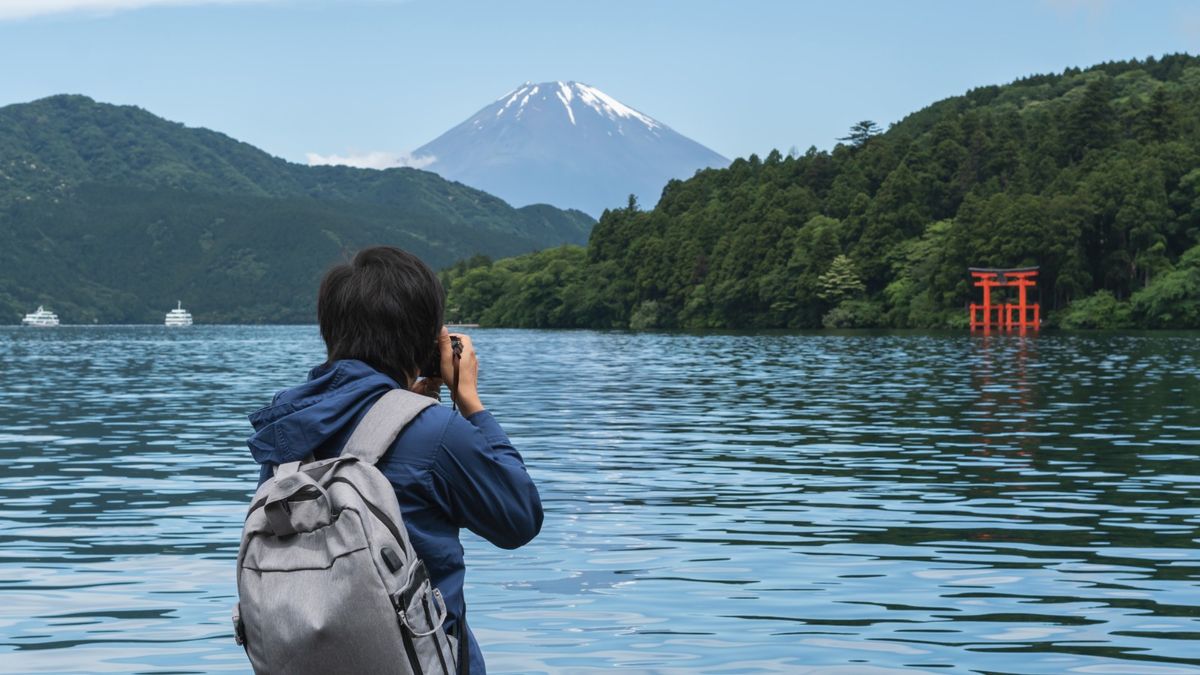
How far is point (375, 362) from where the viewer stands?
4.07 m

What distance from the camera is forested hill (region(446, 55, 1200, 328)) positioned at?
4316 inches

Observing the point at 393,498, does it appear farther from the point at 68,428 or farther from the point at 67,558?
the point at 68,428

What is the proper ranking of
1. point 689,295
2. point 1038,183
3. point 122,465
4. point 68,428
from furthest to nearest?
point 689,295
point 1038,183
point 68,428
point 122,465

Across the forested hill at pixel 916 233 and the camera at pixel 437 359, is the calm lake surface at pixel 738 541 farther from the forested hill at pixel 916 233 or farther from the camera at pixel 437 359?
the forested hill at pixel 916 233

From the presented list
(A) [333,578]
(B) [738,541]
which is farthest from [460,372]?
(B) [738,541]

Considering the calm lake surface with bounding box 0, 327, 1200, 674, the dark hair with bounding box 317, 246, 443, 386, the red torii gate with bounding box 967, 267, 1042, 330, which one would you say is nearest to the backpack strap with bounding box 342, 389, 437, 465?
the dark hair with bounding box 317, 246, 443, 386

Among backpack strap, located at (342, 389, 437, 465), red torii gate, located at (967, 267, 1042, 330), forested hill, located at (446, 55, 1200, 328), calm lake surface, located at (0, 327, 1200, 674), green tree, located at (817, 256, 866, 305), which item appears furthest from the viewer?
green tree, located at (817, 256, 866, 305)

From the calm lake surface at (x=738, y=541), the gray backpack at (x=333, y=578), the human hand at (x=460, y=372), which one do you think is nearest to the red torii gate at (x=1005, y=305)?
the calm lake surface at (x=738, y=541)

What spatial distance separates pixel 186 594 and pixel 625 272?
6059 inches

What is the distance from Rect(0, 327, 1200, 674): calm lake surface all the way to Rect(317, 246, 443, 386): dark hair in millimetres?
4371

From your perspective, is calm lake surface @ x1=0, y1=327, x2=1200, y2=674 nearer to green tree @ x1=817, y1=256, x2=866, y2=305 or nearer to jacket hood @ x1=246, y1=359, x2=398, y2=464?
jacket hood @ x1=246, y1=359, x2=398, y2=464

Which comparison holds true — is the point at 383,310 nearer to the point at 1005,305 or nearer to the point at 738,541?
the point at 738,541

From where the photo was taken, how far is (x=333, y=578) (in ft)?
11.6

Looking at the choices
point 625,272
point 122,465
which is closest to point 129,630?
point 122,465
